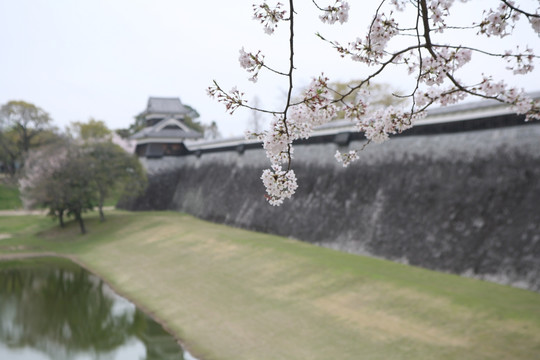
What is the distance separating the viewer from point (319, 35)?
10.8ft

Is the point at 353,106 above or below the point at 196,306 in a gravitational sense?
above

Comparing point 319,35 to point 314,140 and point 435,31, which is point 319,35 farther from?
point 314,140

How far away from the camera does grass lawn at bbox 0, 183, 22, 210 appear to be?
109 feet

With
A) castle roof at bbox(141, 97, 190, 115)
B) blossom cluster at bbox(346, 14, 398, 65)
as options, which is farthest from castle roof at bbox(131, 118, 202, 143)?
blossom cluster at bbox(346, 14, 398, 65)

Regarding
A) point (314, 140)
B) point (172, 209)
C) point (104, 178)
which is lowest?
point (172, 209)

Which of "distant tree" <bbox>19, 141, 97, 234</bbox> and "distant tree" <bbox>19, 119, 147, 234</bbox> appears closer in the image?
"distant tree" <bbox>19, 141, 97, 234</bbox>

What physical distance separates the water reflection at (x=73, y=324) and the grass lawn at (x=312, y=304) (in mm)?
500

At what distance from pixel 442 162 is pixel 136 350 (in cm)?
890

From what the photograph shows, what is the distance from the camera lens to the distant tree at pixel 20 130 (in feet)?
121

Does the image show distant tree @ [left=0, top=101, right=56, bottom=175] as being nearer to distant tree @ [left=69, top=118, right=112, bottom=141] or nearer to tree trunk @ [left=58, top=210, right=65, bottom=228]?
distant tree @ [left=69, top=118, right=112, bottom=141]

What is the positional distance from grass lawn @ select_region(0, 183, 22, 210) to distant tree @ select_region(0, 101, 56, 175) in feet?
6.84

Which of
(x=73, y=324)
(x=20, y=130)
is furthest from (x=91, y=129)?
(x=73, y=324)

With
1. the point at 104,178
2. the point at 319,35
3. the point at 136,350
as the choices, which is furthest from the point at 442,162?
the point at 104,178

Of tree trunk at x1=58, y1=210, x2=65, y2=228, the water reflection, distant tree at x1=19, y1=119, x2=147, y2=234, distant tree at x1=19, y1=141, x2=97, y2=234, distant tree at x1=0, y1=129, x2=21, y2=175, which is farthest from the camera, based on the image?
distant tree at x1=0, y1=129, x2=21, y2=175
